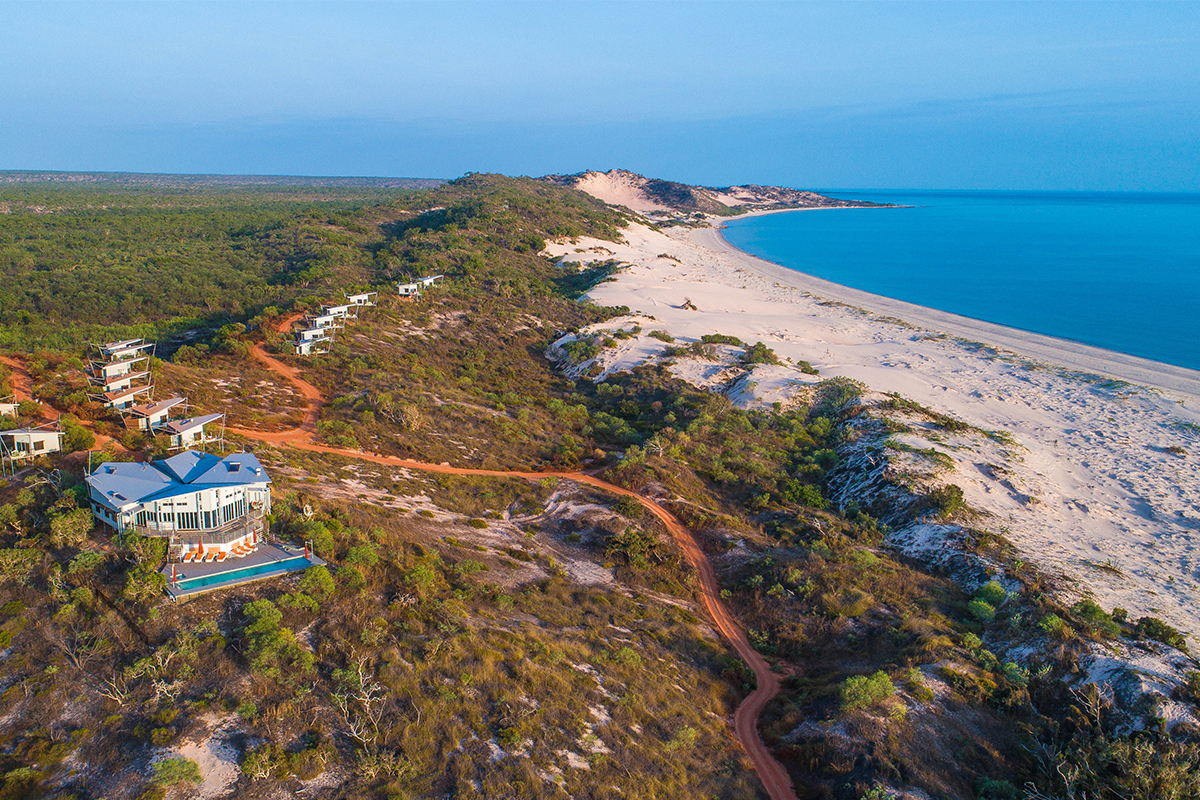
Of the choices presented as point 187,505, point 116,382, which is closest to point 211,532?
point 187,505

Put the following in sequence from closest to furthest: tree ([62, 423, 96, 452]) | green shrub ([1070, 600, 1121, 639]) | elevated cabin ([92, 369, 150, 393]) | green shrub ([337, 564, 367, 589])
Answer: green shrub ([337, 564, 367, 589]) → green shrub ([1070, 600, 1121, 639]) → tree ([62, 423, 96, 452]) → elevated cabin ([92, 369, 150, 393])

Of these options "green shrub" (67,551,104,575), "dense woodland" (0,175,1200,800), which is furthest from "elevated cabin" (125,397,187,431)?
"green shrub" (67,551,104,575)

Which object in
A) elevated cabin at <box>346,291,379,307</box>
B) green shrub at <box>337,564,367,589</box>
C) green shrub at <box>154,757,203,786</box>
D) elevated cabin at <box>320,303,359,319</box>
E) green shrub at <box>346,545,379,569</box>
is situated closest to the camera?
green shrub at <box>154,757,203,786</box>

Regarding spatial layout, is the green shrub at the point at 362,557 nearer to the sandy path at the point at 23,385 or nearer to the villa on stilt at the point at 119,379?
the villa on stilt at the point at 119,379

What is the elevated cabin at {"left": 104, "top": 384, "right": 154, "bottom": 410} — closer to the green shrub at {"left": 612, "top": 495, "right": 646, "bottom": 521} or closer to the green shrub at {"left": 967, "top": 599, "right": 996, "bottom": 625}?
the green shrub at {"left": 612, "top": 495, "right": 646, "bottom": 521}

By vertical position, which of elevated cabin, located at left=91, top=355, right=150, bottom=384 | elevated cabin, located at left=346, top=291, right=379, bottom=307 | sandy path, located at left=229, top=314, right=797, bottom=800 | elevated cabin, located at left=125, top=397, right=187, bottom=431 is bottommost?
sandy path, located at left=229, top=314, right=797, bottom=800

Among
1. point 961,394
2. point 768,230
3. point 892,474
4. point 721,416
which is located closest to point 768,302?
point 961,394

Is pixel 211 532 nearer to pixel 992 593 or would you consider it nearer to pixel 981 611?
pixel 981 611

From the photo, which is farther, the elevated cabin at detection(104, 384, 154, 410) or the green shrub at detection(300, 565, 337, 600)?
the elevated cabin at detection(104, 384, 154, 410)
